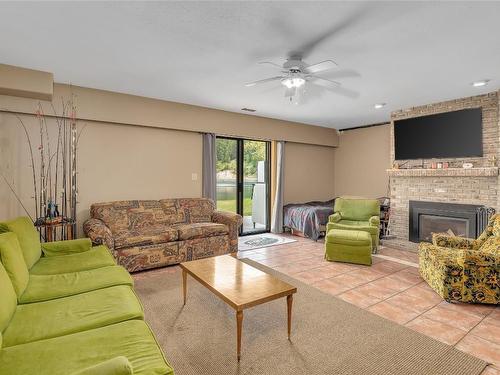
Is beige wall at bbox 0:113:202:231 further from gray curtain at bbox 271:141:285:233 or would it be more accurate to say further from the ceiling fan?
the ceiling fan

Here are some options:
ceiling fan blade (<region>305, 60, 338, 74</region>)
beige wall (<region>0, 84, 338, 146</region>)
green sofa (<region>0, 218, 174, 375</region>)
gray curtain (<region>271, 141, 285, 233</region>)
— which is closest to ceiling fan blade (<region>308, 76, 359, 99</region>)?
ceiling fan blade (<region>305, 60, 338, 74</region>)

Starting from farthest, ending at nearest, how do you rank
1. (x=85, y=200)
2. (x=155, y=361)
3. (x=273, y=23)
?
(x=85, y=200)
(x=273, y=23)
(x=155, y=361)

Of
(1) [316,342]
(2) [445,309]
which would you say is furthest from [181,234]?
(2) [445,309]

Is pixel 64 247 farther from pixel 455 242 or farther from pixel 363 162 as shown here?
pixel 363 162

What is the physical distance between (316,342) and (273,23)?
2604mm

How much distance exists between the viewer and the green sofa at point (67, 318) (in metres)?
1.22

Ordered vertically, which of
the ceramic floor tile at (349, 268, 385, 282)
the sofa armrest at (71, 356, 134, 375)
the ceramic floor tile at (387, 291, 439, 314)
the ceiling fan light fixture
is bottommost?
the ceramic floor tile at (387, 291, 439, 314)

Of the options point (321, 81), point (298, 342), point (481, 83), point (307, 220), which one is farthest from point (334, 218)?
point (298, 342)

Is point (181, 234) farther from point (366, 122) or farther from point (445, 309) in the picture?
point (366, 122)

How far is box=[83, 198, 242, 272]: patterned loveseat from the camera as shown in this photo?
3.64 meters

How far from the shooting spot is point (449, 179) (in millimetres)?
4793

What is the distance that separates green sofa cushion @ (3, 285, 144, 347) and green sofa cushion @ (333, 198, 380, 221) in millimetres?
4187

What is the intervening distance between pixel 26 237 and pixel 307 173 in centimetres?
578

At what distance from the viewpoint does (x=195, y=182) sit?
5215mm
